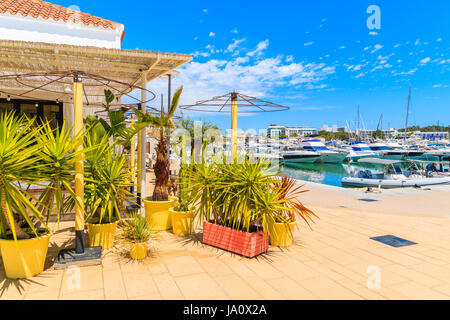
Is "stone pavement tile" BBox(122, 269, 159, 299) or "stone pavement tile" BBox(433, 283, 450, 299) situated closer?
"stone pavement tile" BBox(122, 269, 159, 299)

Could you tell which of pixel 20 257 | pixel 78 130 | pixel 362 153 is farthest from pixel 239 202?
pixel 362 153

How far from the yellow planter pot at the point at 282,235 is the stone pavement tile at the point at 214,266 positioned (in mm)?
1091

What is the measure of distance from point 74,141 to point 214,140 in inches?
280

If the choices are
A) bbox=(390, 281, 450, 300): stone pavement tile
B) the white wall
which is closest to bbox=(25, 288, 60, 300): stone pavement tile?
bbox=(390, 281, 450, 300): stone pavement tile

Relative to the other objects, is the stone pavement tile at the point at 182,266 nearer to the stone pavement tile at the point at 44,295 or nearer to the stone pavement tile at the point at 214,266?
the stone pavement tile at the point at 214,266

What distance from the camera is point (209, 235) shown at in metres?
4.43

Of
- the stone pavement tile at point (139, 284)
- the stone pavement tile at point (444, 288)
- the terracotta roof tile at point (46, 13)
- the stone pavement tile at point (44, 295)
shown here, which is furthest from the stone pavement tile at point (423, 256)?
the terracotta roof tile at point (46, 13)

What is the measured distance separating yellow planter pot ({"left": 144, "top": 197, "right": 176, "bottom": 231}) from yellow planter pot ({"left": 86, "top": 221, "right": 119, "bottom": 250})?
0.97m

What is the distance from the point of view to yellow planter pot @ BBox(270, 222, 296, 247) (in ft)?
14.5

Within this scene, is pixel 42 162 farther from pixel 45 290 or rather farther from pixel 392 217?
pixel 392 217

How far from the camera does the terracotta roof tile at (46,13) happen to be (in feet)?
31.2

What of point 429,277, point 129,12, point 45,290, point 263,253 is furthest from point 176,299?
point 129,12

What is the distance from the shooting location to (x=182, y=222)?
16.0ft

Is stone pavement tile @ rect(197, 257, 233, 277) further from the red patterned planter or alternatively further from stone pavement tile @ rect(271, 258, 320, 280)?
stone pavement tile @ rect(271, 258, 320, 280)
